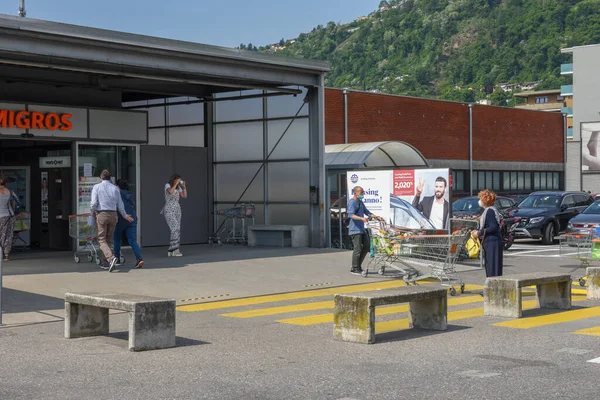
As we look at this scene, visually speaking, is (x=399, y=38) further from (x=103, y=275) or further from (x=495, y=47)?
(x=103, y=275)

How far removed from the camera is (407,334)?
11.5m

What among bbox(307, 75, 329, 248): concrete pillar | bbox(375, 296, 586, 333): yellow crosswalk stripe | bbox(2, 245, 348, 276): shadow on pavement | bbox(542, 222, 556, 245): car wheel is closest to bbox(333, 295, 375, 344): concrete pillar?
bbox(375, 296, 586, 333): yellow crosswalk stripe

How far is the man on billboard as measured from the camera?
846 inches

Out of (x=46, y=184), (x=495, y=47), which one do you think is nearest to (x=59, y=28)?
(x=46, y=184)

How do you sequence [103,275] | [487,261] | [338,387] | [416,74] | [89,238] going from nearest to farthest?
[338,387] → [487,261] → [103,275] → [89,238] → [416,74]

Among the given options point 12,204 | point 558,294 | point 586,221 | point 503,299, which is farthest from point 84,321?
point 586,221

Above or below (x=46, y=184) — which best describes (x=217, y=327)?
below

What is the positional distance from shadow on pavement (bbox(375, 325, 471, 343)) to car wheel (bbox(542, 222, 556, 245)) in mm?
18039

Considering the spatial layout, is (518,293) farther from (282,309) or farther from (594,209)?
(594,209)

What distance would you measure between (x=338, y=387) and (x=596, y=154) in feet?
151

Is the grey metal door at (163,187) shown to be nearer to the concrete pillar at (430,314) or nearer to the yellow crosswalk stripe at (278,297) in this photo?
the yellow crosswalk stripe at (278,297)

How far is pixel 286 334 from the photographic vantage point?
11523mm

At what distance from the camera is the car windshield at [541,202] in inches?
1204

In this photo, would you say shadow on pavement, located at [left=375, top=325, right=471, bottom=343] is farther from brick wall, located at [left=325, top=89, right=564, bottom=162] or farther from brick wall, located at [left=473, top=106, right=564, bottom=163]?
brick wall, located at [left=473, top=106, right=564, bottom=163]
